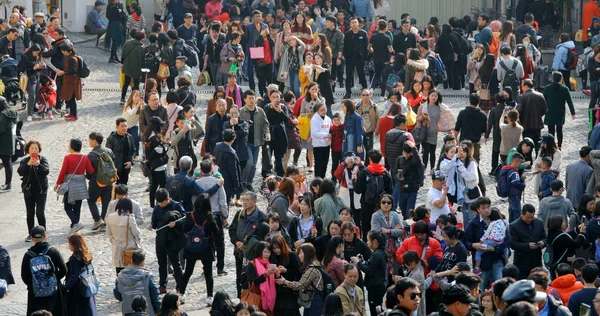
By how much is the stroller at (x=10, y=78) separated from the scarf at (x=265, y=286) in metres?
12.2

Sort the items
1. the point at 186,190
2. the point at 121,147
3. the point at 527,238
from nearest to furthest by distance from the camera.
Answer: the point at 527,238
the point at 186,190
the point at 121,147

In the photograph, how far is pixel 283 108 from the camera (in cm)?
2075

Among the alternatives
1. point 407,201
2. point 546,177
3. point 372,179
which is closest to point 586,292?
point 546,177

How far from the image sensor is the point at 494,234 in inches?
608

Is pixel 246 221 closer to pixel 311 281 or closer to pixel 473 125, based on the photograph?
pixel 311 281

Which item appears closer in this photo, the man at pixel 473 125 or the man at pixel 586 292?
the man at pixel 586 292

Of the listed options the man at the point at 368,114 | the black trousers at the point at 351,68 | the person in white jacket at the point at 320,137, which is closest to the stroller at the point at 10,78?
the black trousers at the point at 351,68

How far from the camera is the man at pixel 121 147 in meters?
19.2

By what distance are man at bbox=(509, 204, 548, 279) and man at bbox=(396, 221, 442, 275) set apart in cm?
109

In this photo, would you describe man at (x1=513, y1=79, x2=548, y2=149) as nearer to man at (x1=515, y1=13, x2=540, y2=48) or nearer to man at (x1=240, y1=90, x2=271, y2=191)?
man at (x1=240, y1=90, x2=271, y2=191)

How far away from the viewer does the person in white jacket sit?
20.3 meters

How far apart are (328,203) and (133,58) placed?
386 inches

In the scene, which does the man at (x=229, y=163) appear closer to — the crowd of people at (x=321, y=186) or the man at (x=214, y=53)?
the crowd of people at (x=321, y=186)

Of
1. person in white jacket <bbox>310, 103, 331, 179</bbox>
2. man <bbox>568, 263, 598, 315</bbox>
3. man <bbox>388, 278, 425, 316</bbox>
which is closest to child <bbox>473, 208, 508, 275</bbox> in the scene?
man <bbox>568, 263, 598, 315</bbox>
